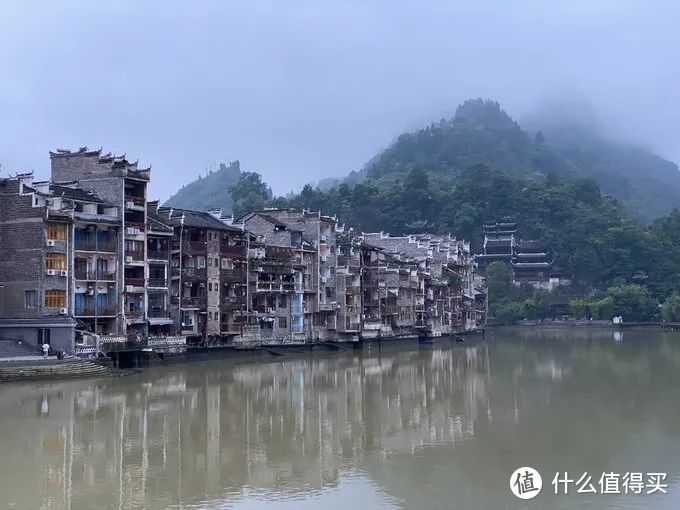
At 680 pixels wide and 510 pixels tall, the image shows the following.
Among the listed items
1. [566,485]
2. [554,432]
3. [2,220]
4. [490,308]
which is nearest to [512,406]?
[554,432]

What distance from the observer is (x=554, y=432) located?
1257 inches

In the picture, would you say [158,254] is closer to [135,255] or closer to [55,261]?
[135,255]

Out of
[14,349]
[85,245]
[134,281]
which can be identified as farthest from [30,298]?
[134,281]

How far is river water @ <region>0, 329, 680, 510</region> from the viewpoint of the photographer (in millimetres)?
22781

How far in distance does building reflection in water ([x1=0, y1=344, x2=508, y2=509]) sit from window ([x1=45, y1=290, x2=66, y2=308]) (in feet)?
21.7

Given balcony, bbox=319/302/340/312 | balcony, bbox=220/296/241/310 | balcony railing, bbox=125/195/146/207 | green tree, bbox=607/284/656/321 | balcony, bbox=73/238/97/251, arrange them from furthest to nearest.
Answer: green tree, bbox=607/284/656/321, balcony, bbox=319/302/340/312, balcony, bbox=220/296/241/310, balcony railing, bbox=125/195/146/207, balcony, bbox=73/238/97/251

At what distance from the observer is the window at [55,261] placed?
169 ft

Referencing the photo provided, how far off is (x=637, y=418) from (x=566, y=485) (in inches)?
526

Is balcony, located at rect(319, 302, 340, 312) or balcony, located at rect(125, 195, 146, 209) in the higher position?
balcony, located at rect(125, 195, 146, 209)

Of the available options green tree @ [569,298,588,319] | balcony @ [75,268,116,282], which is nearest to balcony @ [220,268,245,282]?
balcony @ [75,268,116,282]

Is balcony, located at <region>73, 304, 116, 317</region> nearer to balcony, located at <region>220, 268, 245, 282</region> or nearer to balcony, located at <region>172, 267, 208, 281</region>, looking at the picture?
balcony, located at <region>172, 267, 208, 281</region>

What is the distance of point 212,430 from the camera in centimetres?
3234

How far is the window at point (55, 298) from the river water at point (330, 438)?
6479 mm

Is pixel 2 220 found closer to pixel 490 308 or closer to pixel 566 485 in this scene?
pixel 566 485
